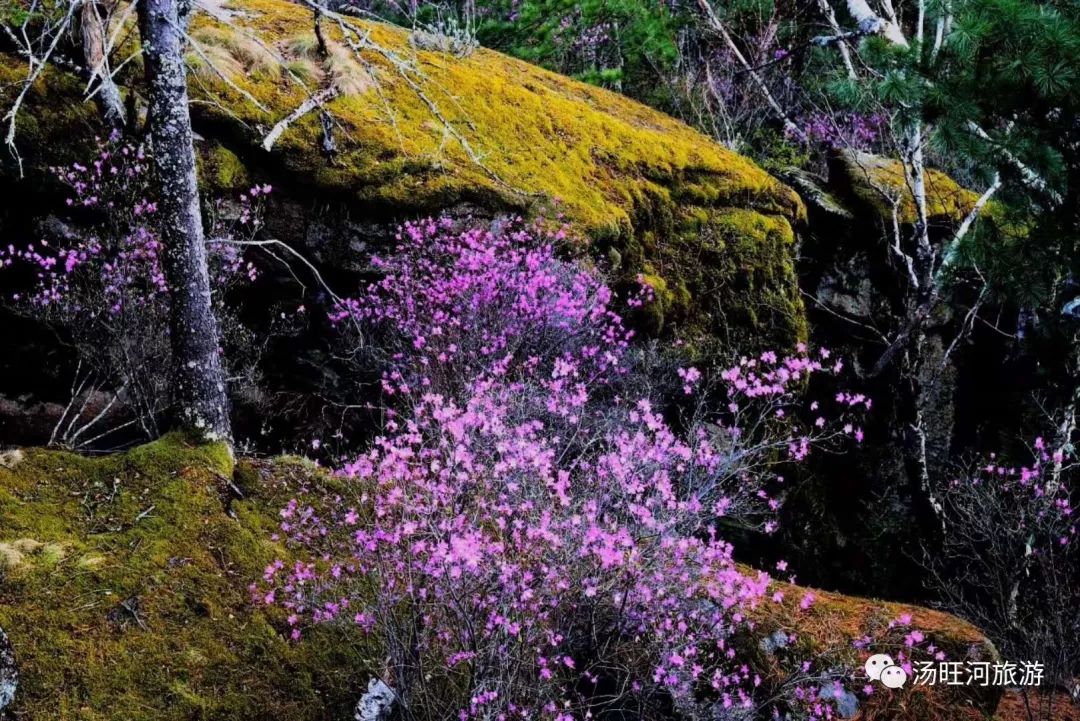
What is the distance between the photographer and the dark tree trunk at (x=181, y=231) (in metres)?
3.98

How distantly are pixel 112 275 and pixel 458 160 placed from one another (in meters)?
3.16

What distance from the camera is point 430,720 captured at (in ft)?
9.23

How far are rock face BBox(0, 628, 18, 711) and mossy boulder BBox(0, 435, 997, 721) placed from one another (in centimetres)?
3

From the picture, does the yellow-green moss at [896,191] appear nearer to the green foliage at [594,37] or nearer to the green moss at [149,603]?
the green foliage at [594,37]

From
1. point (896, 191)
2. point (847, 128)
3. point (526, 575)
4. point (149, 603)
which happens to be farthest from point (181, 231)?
point (847, 128)

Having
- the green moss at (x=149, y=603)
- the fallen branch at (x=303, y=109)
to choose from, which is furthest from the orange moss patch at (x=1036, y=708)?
the fallen branch at (x=303, y=109)

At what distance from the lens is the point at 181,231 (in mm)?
4160

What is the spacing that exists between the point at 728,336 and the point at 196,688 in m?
6.21

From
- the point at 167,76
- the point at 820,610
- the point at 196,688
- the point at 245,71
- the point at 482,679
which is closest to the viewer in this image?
the point at 482,679

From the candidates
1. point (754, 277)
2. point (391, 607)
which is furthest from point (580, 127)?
point (391, 607)

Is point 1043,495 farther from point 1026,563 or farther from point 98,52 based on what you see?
point 98,52

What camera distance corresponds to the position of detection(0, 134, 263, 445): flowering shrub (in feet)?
19.0

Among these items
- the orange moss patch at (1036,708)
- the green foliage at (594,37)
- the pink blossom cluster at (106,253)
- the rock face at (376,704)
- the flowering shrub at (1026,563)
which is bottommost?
the orange moss patch at (1036,708)

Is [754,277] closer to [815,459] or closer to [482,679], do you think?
[815,459]
